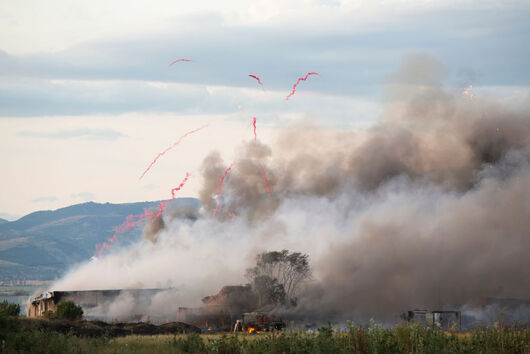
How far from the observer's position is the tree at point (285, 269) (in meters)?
133

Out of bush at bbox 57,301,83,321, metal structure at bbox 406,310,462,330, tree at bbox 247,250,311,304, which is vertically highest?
tree at bbox 247,250,311,304

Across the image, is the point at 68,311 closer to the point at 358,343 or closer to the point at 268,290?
the point at 268,290

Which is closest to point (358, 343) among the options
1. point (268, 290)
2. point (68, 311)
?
point (68, 311)

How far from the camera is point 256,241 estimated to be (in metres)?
153

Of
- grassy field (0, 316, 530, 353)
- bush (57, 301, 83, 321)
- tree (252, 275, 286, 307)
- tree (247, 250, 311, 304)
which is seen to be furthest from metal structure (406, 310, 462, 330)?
bush (57, 301, 83, 321)

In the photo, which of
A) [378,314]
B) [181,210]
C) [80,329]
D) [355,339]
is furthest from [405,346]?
[181,210]

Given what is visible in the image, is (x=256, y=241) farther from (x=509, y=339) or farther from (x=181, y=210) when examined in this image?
(x=509, y=339)

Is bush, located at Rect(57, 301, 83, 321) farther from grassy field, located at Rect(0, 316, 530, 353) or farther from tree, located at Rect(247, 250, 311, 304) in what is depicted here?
grassy field, located at Rect(0, 316, 530, 353)

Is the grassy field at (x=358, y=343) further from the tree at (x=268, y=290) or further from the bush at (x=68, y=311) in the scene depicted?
the tree at (x=268, y=290)

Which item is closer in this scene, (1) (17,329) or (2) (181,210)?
(1) (17,329)

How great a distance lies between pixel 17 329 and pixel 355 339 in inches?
883

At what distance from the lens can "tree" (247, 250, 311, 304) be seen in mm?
133000

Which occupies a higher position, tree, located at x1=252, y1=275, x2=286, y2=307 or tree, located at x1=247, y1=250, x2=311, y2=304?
tree, located at x1=247, y1=250, x2=311, y2=304

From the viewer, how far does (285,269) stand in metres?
134
